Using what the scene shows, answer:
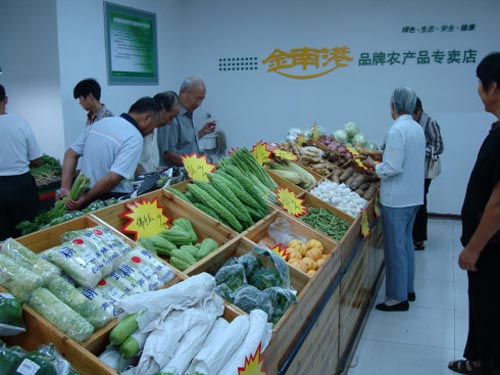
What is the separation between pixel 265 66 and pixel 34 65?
11.7 ft

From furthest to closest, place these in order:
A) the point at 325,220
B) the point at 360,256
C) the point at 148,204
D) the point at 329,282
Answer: the point at 360,256 < the point at 325,220 < the point at 329,282 < the point at 148,204

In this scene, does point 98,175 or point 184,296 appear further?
point 98,175

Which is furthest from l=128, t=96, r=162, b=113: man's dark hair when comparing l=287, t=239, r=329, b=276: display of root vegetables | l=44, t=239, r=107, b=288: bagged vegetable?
l=44, t=239, r=107, b=288: bagged vegetable

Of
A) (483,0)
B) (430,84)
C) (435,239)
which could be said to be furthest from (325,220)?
(483,0)

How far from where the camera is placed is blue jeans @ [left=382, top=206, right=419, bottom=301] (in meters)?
3.71

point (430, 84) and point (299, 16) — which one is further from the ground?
point (299, 16)

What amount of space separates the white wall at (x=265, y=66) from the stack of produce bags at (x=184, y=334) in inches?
178

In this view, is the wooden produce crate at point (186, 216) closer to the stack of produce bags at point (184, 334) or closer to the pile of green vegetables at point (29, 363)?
the stack of produce bags at point (184, 334)

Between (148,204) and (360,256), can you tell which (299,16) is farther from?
(148,204)

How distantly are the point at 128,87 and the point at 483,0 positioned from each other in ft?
16.9

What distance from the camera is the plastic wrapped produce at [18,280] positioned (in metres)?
1.30

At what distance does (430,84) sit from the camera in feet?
21.4

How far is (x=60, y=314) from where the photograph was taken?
1266 millimetres

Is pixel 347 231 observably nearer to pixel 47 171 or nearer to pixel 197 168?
pixel 197 168
